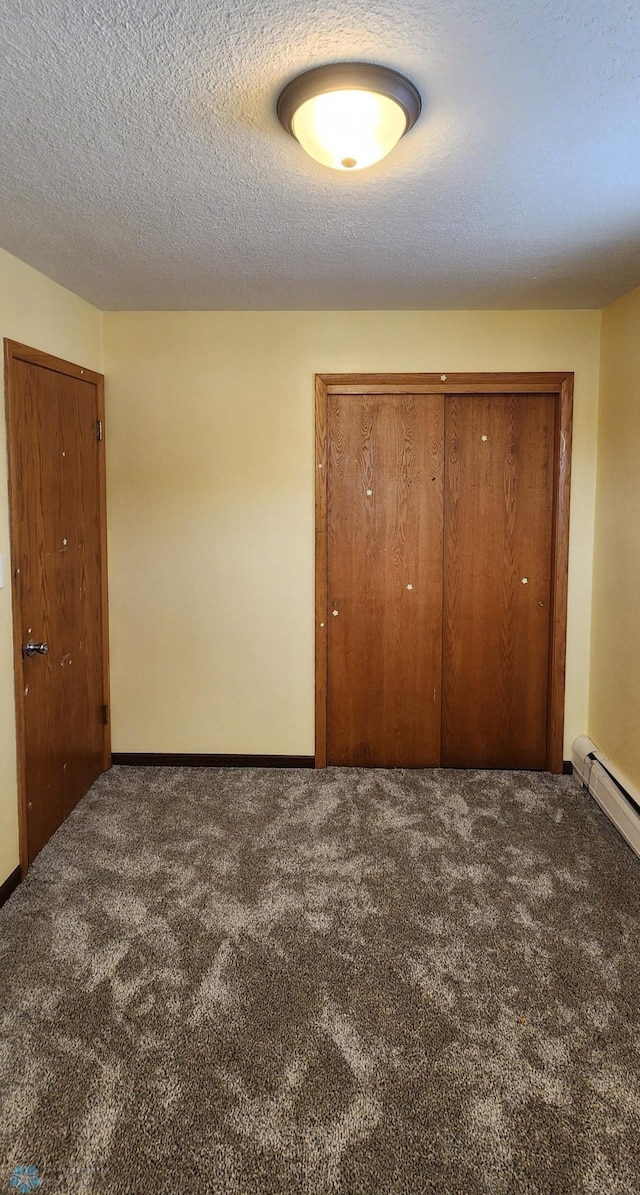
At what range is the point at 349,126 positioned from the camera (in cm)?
153

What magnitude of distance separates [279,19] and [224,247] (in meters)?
1.27

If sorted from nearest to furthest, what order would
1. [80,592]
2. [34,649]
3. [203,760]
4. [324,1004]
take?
[324,1004] → [34,649] → [80,592] → [203,760]

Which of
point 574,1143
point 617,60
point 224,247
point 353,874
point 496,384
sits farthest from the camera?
point 496,384

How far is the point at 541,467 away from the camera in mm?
3539

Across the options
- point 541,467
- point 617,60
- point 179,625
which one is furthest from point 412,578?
point 617,60

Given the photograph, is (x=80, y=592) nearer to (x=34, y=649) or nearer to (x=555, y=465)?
(x=34, y=649)

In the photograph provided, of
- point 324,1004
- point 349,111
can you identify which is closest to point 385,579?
point 324,1004

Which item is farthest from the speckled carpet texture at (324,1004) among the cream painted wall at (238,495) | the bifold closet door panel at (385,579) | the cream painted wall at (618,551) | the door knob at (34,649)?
the door knob at (34,649)

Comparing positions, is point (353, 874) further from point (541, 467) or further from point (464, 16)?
point (464, 16)

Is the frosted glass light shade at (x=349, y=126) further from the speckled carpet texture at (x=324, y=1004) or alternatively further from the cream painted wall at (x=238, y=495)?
the speckled carpet texture at (x=324, y=1004)

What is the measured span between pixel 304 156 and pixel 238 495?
1.93m

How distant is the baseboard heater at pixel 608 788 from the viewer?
2.91 meters

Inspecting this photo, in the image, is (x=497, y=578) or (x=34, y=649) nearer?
(x=34, y=649)

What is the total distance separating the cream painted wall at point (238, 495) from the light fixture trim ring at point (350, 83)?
198cm
